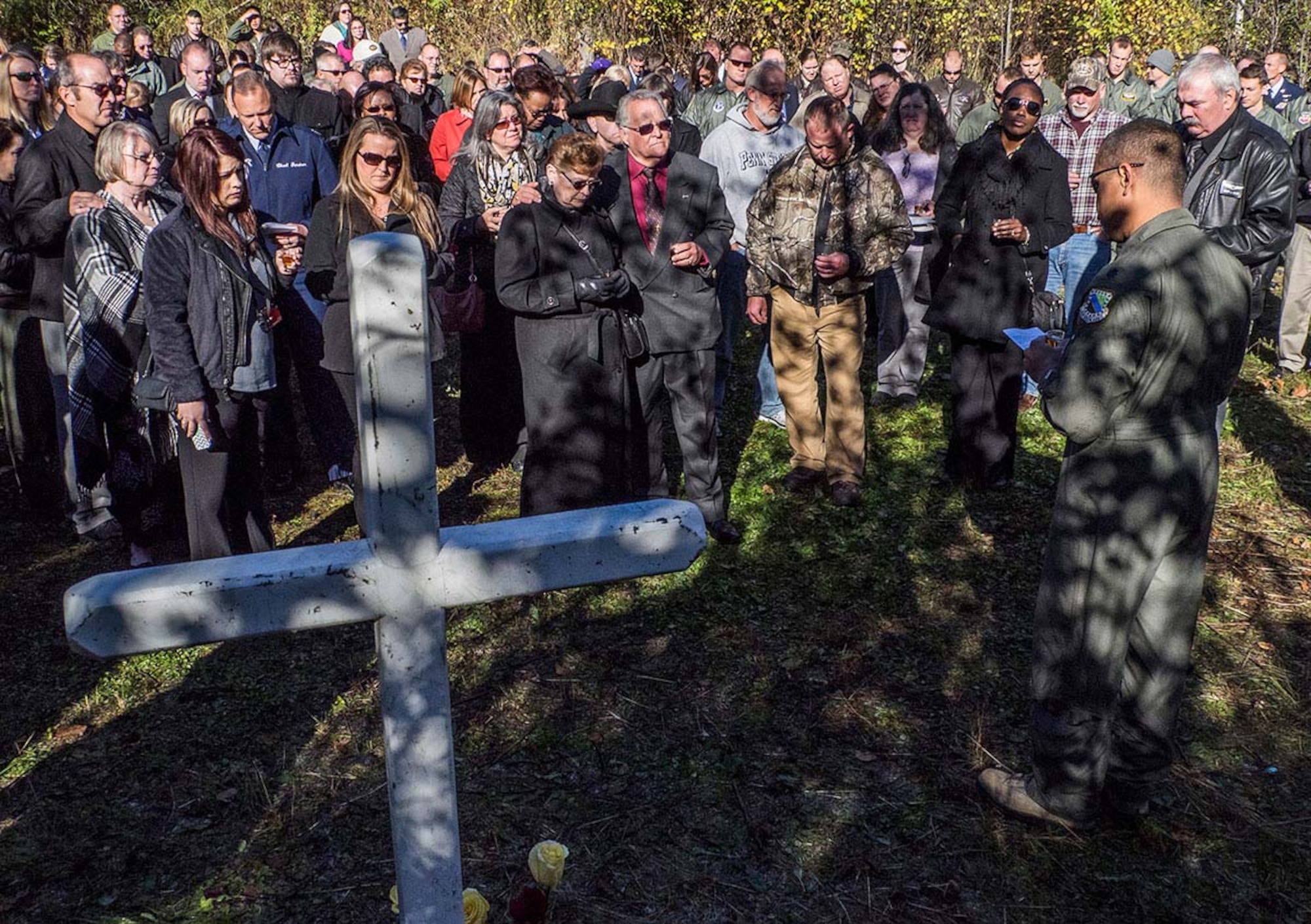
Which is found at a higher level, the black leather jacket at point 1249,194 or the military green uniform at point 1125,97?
the military green uniform at point 1125,97

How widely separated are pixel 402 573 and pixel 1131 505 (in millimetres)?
2237

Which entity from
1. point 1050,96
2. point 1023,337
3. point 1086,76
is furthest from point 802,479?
point 1050,96

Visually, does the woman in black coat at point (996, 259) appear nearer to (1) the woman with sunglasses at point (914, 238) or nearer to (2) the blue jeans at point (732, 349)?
(1) the woman with sunglasses at point (914, 238)

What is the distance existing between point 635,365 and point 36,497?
3297 millimetres

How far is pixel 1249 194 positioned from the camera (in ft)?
18.8

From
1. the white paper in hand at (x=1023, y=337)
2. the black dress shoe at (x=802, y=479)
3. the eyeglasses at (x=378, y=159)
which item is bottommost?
the black dress shoe at (x=802, y=479)

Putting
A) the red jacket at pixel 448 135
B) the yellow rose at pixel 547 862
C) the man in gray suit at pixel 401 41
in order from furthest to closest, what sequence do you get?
the man in gray suit at pixel 401 41 < the red jacket at pixel 448 135 < the yellow rose at pixel 547 862

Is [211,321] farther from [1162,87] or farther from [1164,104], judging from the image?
[1162,87]

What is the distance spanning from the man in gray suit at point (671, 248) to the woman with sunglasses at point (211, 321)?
1.66m

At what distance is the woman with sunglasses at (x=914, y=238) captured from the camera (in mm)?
7715

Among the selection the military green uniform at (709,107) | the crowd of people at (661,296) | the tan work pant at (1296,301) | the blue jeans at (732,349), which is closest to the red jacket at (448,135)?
the crowd of people at (661,296)

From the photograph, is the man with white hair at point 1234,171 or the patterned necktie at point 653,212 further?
the patterned necktie at point 653,212

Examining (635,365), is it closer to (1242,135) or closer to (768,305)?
(768,305)

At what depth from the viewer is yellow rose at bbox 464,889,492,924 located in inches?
123
